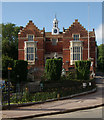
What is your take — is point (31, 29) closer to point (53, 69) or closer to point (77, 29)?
point (77, 29)

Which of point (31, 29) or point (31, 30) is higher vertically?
point (31, 29)

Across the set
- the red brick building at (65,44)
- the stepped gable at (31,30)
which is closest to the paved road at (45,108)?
the red brick building at (65,44)

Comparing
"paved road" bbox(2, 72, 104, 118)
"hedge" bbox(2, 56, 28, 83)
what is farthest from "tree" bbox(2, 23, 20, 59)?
"paved road" bbox(2, 72, 104, 118)

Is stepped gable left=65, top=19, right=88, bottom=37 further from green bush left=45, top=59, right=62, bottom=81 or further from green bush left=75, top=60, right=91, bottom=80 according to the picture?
green bush left=45, top=59, right=62, bottom=81

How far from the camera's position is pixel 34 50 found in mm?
36031

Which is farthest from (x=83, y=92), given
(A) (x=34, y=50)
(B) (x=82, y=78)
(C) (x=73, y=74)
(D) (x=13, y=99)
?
(A) (x=34, y=50)

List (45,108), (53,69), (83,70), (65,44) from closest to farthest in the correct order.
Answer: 1. (45,108)
2. (53,69)
3. (83,70)
4. (65,44)

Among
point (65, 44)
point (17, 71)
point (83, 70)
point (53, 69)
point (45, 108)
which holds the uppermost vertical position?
point (65, 44)

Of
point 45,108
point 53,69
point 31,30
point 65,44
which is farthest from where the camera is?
point 31,30

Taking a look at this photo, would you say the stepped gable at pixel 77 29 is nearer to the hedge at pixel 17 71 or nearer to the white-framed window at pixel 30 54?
the white-framed window at pixel 30 54

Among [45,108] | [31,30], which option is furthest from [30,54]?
[45,108]

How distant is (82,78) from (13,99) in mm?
11072

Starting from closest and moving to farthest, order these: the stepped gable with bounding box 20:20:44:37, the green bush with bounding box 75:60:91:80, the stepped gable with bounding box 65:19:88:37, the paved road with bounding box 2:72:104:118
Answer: the paved road with bounding box 2:72:104:118
the green bush with bounding box 75:60:91:80
the stepped gable with bounding box 65:19:88:37
the stepped gable with bounding box 20:20:44:37

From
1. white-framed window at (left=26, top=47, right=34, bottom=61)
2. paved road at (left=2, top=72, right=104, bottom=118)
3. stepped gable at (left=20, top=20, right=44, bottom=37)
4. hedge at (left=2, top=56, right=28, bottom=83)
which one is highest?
stepped gable at (left=20, top=20, right=44, bottom=37)
